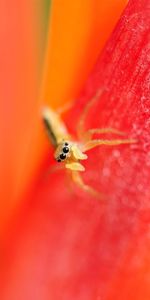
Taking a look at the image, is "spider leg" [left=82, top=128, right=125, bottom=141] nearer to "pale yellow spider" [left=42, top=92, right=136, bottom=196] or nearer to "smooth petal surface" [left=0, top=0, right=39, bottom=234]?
"pale yellow spider" [left=42, top=92, right=136, bottom=196]

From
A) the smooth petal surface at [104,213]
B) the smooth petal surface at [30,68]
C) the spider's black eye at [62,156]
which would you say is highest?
the smooth petal surface at [30,68]

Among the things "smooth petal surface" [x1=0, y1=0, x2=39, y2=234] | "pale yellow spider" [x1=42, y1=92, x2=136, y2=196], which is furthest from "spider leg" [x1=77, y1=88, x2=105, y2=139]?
"smooth petal surface" [x1=0, y1=0, x2=39, y2=234]

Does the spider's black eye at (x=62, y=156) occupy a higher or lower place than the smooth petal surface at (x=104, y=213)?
higher

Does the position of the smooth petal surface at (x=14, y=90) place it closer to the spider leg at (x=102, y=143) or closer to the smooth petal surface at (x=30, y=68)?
the smooth petal surface at (x=30, y=68)

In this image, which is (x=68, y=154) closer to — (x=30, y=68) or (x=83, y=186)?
(x=83, y=186)

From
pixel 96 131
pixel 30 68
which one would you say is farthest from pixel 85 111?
pixel 30 68

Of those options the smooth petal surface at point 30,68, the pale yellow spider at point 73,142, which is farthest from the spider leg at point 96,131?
the smooth petal surface at point 30,68

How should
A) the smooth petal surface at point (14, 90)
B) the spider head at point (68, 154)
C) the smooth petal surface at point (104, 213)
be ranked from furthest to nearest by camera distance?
the smooth petal surface at point (14, 90) → the spider head at point (68, 154) → the smooth petal surface at point (104, 213)

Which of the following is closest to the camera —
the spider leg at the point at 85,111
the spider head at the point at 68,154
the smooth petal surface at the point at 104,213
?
the smooth petal surface at the point at 104,213

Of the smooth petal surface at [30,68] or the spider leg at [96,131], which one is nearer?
the spider leg at [96,131]
